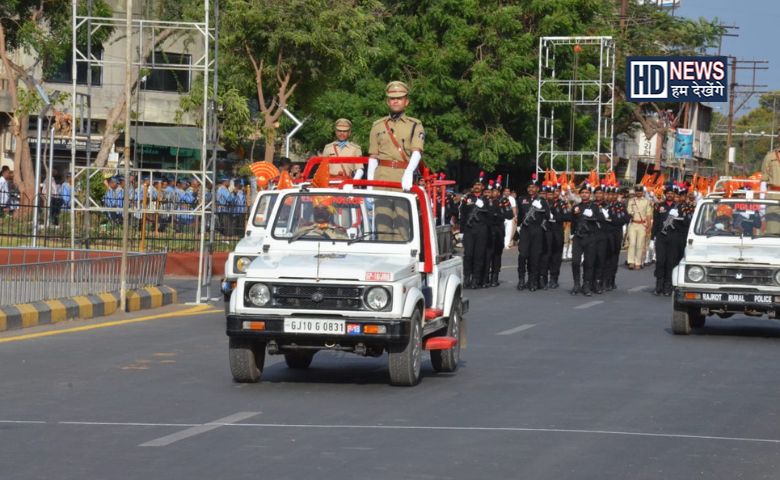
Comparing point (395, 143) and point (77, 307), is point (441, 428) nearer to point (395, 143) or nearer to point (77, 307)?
point (395, 143)

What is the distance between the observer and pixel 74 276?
20594mm

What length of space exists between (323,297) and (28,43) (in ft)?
90.9

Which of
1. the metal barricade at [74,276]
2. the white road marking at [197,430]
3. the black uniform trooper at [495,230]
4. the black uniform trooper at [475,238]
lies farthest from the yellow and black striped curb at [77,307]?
the black uniform trooper at [495,230]

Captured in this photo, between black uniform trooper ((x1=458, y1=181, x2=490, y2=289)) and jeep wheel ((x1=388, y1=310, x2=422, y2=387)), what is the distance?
53.7 ft

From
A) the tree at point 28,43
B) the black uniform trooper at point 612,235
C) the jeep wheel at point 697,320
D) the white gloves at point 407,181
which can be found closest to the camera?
the white gloves at point 407,181

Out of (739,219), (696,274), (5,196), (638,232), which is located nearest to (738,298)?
(696,274)

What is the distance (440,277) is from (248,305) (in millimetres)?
2075

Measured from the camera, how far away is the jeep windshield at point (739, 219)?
20.1 meters

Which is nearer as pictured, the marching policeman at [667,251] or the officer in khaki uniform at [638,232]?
the marching policeman at [667,251]

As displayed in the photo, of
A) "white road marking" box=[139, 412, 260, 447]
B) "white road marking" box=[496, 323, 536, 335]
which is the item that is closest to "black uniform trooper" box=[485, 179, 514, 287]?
"white road marking" box=[496, 323, 536, 335]

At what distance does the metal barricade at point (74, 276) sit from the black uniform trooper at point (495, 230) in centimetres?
880

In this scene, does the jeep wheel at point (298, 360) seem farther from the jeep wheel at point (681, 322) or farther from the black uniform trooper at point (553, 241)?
the black uniform trooper at point (553, 241)

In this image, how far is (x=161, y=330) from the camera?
18.9 m

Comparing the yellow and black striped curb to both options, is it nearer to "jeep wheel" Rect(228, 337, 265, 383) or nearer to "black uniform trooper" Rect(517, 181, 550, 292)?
"jeep wheel" Rect(228, 337, 265, 383)
